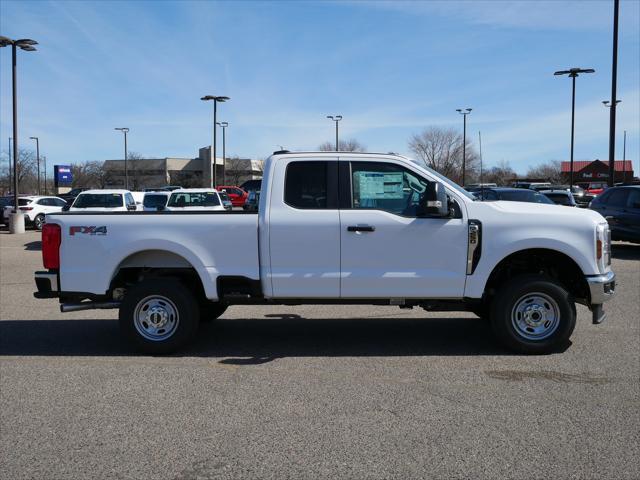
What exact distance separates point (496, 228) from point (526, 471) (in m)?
3.06

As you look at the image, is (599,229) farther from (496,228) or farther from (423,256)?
(423,256)

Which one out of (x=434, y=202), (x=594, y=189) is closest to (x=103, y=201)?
(x=434, y=202)

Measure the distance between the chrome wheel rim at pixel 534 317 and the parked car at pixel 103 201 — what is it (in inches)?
561

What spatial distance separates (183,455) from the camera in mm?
4125

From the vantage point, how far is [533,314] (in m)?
6.59

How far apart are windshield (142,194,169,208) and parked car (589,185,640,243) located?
14.6 meters

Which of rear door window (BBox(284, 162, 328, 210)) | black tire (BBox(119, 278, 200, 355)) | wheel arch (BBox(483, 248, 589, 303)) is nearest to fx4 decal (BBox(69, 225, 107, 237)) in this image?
black tire (BBox(119, 278, 200, 355))

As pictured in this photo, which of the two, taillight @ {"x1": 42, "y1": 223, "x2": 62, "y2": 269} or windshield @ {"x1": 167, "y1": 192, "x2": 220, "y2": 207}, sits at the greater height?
windshield @ {"x1": 167, "y1": 192, "x2": 220, "y2": 207}

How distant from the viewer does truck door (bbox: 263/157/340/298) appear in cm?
651

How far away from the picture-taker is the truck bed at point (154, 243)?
6.57 m

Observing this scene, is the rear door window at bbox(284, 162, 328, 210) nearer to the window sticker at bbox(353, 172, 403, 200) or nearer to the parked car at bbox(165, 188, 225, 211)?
the window sticker at bbox(353, 172, 403, 200)

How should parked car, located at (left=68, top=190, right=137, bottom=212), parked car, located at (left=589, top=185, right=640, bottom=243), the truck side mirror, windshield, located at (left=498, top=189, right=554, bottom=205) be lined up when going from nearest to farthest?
the truck side mirror
parked car, located at (left=589, top=185, right=640, bottom=243)
windshield, located at (left=498, top=189, right=554, bottom=205)
parked car, located at (left=68, top=190, right=137, bottom=212)

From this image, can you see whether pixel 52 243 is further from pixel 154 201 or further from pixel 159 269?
pixel 154 201

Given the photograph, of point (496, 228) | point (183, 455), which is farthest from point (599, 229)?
point (183, 455)
